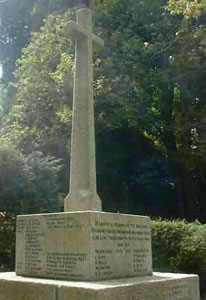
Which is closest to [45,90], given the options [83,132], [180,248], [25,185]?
[25,185]

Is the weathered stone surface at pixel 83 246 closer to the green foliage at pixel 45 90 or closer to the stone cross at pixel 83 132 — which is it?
the stone cross at pixel 83 132

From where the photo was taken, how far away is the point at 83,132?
6551mm

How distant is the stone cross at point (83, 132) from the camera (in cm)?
626

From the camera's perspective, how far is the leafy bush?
36.1 ft

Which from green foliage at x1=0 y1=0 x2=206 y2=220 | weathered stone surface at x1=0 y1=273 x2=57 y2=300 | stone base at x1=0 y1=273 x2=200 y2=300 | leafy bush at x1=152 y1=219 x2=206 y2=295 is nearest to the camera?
stone base at x1=0 y1=273 x2=200 y2=300

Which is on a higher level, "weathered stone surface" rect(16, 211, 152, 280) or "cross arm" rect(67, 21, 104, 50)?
"cross arm" rect(67, 21, 104, 50)

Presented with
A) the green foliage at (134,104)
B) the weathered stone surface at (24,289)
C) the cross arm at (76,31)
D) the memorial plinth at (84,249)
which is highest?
the green foliage at (134,104)

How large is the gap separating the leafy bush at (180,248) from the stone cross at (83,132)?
5414 mm

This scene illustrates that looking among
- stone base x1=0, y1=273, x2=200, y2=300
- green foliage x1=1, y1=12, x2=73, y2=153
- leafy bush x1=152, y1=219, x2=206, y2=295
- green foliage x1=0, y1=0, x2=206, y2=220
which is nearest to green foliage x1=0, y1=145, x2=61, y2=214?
green foliage x1=0, y1=0, x2=206, y2=220

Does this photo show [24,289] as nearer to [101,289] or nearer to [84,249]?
[84,249]

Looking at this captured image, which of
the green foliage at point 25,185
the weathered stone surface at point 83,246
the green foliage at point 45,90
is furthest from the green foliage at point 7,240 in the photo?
the weathered stone surface at point 83,246

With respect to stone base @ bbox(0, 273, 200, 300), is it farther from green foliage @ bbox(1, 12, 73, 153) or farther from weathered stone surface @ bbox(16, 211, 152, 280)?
green foliage @ bbox(1, 12, 73, 153)

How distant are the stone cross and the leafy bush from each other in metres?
5.41

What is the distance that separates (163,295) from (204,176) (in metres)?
17.9
